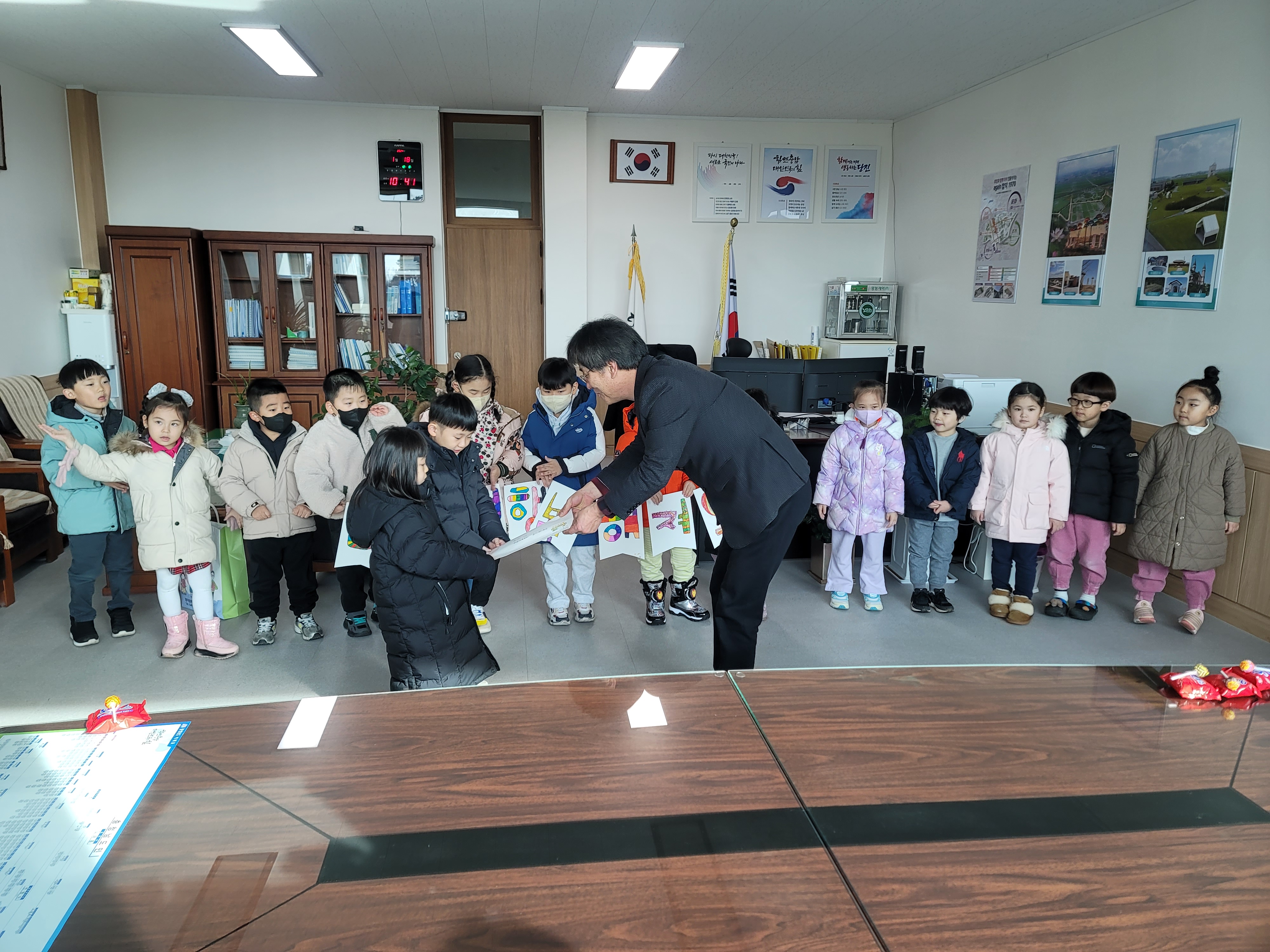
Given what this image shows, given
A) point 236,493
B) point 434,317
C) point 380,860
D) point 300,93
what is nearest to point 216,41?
point 300,93

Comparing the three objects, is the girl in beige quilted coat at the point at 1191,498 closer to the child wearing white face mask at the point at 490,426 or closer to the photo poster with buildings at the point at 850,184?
the child wearing white face mask at the point at 490,426

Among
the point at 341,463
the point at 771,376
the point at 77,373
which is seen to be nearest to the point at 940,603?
the point at 771,376

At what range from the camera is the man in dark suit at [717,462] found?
100 inches

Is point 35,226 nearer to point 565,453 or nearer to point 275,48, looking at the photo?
point 275,48

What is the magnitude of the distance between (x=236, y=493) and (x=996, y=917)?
3248 millimetres

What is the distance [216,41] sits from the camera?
200 inches

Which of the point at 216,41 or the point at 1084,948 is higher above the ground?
the point at 216,41

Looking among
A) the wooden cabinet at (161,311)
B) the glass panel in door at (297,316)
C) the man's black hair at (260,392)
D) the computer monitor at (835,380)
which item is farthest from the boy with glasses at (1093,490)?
the wooden cabinet at (161,311)

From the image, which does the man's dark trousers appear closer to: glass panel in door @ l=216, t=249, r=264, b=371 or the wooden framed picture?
the wooden framed picture

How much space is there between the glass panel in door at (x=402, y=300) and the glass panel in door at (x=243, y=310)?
1011mm

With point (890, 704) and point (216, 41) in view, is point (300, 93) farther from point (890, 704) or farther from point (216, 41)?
point (890, 704)

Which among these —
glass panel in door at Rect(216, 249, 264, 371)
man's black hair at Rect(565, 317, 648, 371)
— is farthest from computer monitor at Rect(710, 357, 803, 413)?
glass panel in door at Rect(216, 249, 264, 371)

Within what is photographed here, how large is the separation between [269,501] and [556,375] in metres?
1.36

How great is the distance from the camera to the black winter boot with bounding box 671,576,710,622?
392 centimetres
